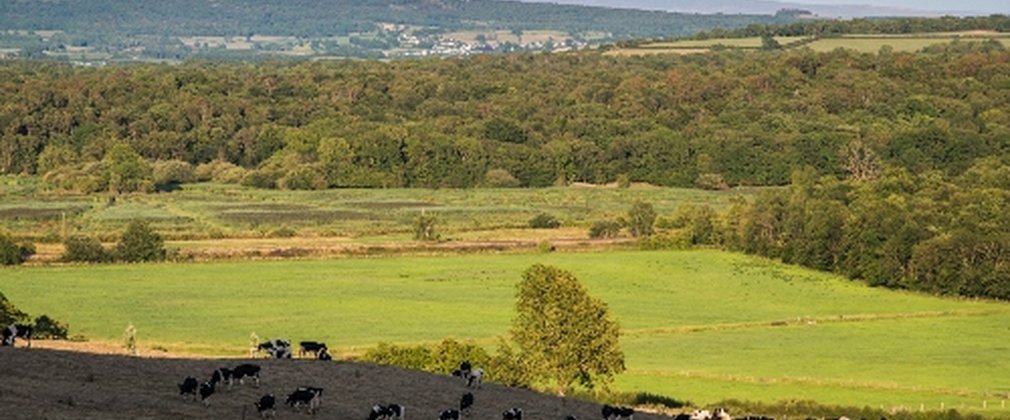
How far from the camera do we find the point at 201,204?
5930 inches

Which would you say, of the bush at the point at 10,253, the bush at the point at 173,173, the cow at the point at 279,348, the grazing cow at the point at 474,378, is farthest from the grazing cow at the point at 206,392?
the bush at the point at 173,173

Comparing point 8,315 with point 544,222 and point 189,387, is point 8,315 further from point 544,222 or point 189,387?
point 544,222

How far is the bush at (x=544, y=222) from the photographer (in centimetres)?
13550

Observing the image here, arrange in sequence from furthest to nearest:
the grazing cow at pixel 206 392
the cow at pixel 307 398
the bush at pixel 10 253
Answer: the bush at pixel 10 253 → the cow at pixel 307 398 → the grazing cow at pixel 206 392

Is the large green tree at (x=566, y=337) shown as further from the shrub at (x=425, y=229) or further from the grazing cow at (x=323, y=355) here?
the shrub at (x=425, y=229)

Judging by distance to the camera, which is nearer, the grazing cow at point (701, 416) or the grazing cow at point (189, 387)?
the grazing cow at point (189, 387)

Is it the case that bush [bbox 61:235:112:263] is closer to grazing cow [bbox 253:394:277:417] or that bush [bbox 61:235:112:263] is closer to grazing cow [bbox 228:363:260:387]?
grazing cow [bbox 228:363:260:387]

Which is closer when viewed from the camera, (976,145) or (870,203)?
(870,203)

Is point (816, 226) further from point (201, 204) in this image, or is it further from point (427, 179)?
point (427, 179)

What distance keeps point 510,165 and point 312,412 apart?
134462mm

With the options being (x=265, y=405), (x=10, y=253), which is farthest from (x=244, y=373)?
(x=10, y=253)

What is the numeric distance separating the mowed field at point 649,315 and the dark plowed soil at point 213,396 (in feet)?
50.3

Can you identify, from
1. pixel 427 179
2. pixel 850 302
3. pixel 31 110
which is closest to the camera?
pixel 850 302

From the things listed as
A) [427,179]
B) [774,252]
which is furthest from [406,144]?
[774,252]
